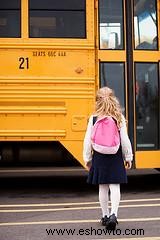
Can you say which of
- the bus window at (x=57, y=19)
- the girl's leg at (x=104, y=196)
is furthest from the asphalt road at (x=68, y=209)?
the bus window at (x=57, y=19)

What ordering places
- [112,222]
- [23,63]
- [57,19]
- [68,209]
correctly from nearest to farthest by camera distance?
[112,222], [68,209], [23,63], [57,19]

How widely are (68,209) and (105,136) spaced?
164 cm

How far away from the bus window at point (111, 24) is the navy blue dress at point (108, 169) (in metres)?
2.56

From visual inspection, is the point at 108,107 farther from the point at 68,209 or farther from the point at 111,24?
the point at 111,24

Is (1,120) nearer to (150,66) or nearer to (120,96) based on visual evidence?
(120,96)

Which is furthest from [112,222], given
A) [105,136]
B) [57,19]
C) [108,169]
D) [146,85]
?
[57,19]

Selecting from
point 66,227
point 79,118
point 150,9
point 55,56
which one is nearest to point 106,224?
point 66,227

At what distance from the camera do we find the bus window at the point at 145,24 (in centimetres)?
762

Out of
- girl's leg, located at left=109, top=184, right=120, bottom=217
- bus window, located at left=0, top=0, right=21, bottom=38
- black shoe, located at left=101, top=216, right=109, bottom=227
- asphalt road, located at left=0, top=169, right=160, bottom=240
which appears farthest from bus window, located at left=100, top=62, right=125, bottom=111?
black shoe, located at left=101, top=216, right=109, bottom=227

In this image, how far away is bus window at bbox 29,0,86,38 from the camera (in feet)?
24.1

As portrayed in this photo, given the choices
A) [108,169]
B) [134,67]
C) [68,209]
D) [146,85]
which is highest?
[134,67]

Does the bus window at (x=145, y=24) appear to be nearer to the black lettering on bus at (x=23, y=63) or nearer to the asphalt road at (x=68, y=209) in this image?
the black lettering on bus at (x=23, y=63)

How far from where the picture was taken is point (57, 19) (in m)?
7.41

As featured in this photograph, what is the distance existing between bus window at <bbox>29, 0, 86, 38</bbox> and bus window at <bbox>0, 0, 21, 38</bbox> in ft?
0.59
